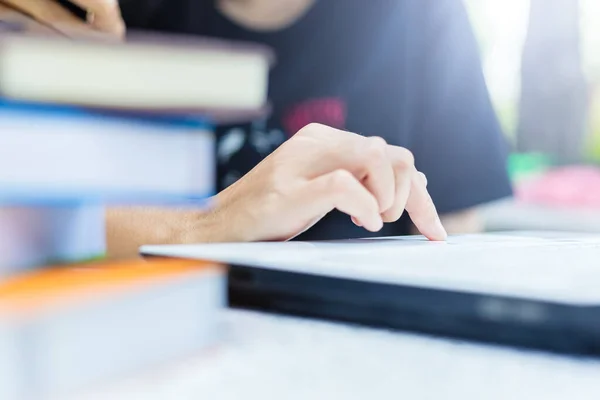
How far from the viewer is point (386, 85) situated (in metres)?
0.94

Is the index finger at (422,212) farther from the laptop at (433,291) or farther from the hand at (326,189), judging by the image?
the laptop at (433,291)

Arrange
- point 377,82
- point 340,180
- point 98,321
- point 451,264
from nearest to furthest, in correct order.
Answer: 1. point 98,321
2. point 451,264
3. point 340,180
4. point 377,82

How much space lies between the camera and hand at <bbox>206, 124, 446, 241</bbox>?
0.42 m

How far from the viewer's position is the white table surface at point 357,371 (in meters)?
0.18

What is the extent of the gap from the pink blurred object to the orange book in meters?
0.84

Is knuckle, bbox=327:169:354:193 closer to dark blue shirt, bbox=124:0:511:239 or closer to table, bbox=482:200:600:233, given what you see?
dark blue shirt, bbox=124:0:511:239

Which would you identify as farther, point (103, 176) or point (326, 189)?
point (326, 189)

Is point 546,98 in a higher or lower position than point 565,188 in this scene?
higher

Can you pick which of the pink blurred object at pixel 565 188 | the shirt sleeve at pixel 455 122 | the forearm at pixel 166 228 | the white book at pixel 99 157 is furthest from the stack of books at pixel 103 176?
the pink blurred object at pixel 565 188

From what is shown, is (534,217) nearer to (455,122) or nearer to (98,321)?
(455,122)

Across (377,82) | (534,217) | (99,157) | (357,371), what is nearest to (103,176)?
(99,157)

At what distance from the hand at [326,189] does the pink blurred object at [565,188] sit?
583mm

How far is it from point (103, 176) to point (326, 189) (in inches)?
8.1

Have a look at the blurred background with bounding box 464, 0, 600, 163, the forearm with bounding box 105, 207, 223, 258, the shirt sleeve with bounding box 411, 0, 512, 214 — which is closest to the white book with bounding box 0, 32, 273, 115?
the forearm with bounding box 105, 207, 223, 258
